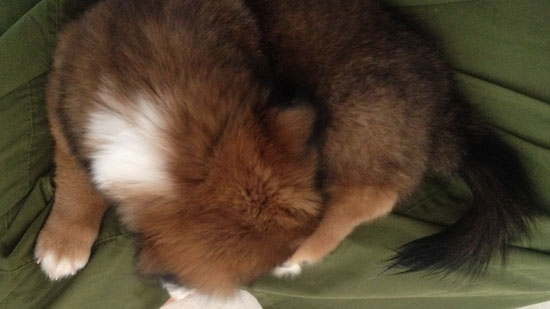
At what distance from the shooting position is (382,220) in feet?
4.33

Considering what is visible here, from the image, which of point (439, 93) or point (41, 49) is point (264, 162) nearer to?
point (439, 93)

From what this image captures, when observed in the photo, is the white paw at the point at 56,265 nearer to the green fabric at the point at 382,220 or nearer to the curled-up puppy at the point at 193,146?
the green fabric at the point at 382,220

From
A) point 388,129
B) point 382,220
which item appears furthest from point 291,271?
point 388,129

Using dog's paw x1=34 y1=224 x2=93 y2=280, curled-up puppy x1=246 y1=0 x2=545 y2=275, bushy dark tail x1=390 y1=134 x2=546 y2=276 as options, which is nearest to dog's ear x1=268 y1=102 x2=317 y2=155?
curled-up puppy x1=246 y1=0 x2=545 y2=275

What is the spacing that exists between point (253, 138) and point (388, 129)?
1.62 ft

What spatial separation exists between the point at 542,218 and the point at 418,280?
1.11 ft

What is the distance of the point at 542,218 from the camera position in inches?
49.0

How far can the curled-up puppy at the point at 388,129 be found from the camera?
1.19m

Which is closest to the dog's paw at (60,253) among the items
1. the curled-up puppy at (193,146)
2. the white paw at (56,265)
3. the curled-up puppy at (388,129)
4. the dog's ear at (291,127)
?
the white paw at (56,265)

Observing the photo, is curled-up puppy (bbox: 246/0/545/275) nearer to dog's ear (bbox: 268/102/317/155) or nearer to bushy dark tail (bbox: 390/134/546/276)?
bushy dark tail (bbox: 390/134/546/276)

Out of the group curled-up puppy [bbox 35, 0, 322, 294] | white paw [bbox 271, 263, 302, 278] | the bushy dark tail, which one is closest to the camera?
curled-up puppy [bbox 35, 0, 322, 294]

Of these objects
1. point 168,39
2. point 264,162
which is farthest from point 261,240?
point 168,39

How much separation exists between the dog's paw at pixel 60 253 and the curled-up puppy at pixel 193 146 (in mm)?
282

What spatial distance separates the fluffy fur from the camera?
82 cm
